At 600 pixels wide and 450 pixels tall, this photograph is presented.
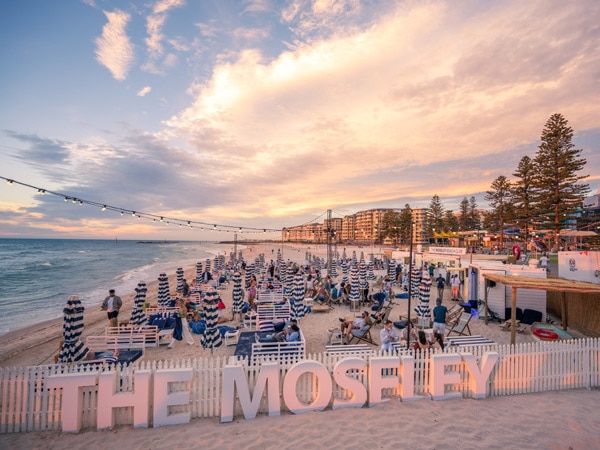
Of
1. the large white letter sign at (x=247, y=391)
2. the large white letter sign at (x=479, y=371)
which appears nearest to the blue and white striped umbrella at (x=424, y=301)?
the large white letter sign at (x=479, y=371)

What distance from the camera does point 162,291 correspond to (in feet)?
44.9

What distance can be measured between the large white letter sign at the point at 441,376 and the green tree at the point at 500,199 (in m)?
39.4

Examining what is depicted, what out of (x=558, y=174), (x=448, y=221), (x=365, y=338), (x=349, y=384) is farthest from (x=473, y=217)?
(x=349, y=384)

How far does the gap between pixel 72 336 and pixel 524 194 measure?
130 feet

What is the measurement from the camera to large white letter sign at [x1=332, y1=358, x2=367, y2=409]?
535 centimetres

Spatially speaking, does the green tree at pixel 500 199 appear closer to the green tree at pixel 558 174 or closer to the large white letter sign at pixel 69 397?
the green tree at pixel 558 174

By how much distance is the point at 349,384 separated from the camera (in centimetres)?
537

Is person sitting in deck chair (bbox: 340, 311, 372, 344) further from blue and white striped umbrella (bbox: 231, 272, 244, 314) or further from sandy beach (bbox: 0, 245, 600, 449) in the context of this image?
blue and white striped umbrella (bbox: 231, 272, 244, 314)

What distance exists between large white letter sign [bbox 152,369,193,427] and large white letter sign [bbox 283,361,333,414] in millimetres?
1747

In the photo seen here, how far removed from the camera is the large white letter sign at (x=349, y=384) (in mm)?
5348

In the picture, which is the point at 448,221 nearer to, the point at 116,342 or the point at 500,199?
the point at 500,199

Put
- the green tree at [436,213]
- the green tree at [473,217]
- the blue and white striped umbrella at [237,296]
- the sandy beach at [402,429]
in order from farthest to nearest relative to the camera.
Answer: the green tree at [473,217]
the green tree at [436,213]
the blue and white striped umbrella at [237,296]
the sandy beach at [402,429]

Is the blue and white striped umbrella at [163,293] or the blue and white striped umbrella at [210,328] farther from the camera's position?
the blue and white striped umbrella at [163,293]

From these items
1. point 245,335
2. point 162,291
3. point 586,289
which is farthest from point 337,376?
point 162,291
